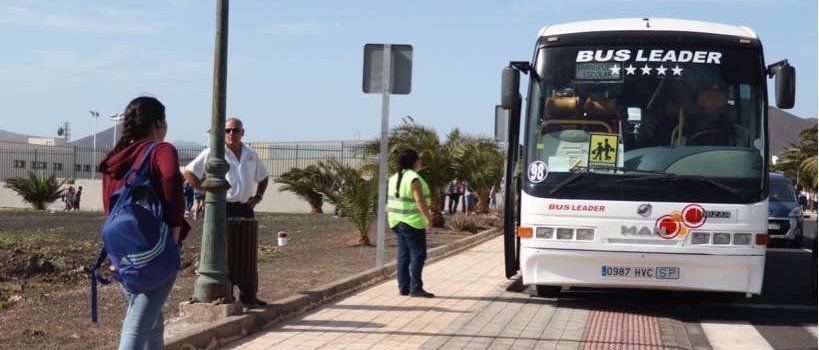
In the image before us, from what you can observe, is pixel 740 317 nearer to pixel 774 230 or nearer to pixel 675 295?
pixel 675 295

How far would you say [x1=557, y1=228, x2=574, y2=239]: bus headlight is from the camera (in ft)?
37.6

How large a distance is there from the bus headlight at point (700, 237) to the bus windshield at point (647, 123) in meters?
0.37

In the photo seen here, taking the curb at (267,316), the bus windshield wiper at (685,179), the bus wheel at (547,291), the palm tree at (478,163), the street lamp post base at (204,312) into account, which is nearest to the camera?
the curb at (267,316)

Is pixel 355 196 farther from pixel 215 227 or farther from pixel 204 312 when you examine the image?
pixel 204 312

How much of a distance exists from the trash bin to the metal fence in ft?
112

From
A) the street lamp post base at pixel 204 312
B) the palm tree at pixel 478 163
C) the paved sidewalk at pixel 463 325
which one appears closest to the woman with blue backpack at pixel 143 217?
the paved sidewalk at pixel 463 325

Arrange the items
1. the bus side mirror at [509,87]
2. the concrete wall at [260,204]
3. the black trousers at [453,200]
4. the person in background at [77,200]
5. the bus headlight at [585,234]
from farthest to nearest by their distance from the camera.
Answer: the person in background at [77,200]
the concrete wall at [260,204]
the black trousers at [453,200]
the bus side mirror at [509,87]
the bus headlight at [585,234]

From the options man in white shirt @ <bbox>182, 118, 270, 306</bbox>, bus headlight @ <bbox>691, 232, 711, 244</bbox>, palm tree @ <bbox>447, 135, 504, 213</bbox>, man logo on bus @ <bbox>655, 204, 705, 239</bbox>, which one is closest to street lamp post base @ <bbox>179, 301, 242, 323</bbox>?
man in white shirt @ <bbox>182, 118, 270, 306</bbox>

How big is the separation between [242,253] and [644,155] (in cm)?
444

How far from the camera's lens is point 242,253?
9867 millimetres

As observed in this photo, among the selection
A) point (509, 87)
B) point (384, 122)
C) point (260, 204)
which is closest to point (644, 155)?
point (509, 87)

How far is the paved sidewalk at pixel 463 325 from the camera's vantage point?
9.23 metres

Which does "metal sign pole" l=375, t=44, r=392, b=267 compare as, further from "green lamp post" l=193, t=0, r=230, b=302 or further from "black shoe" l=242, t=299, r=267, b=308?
"green lamp post" l=193, t=0, r=230, b=302

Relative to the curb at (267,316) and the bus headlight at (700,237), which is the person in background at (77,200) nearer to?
the curb at (267,316)
